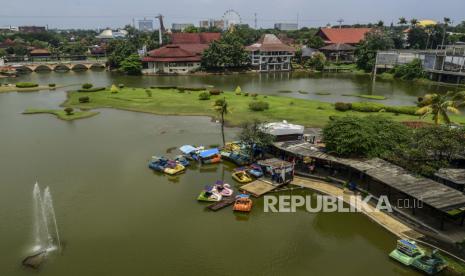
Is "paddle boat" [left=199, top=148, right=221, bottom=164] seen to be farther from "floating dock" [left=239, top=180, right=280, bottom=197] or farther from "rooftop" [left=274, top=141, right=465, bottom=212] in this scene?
"rooftop" [left=274, top=141, right=465, bottom=212]

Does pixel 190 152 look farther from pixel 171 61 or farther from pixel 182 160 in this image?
pixel 171 61

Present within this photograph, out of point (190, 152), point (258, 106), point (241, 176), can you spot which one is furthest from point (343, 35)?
point (241, 176)

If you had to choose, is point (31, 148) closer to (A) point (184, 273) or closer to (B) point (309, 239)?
(A) point (184, 273)

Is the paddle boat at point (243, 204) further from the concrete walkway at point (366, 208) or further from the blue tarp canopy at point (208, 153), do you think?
the blue tarp canopy at point (208, 153)

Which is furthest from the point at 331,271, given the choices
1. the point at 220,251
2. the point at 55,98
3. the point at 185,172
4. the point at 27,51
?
the point at 27,51

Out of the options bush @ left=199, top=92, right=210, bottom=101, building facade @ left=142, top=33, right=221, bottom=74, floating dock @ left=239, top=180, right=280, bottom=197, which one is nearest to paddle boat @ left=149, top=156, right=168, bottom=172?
floating dock @ left=239, top=180, right=280, bottom=197
